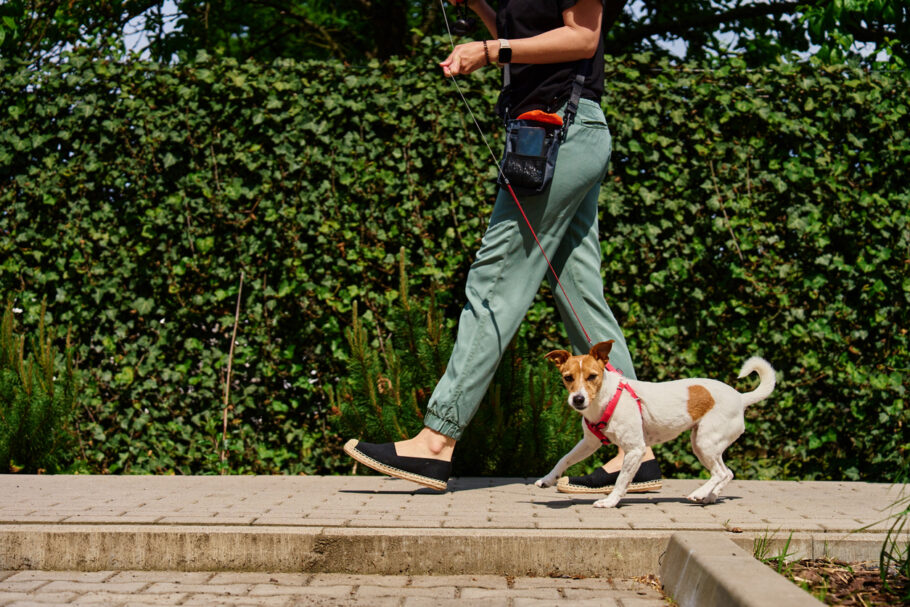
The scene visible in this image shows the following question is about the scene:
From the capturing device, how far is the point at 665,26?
456 inches

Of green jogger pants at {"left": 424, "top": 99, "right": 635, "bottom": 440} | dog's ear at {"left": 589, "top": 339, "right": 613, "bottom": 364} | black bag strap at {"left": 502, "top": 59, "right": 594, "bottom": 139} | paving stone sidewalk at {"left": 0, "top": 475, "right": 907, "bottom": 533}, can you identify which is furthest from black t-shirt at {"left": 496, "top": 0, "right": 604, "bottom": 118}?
paving stone sidewalk at {"left": 0, "top": 475, "right": 907, "bottom": 533}

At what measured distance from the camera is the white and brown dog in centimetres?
369

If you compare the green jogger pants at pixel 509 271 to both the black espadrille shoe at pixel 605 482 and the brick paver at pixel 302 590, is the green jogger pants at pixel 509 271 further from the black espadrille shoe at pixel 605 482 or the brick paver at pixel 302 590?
the brick paver at pixel 302 590

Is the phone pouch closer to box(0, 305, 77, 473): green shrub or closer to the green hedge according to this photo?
the green hedge

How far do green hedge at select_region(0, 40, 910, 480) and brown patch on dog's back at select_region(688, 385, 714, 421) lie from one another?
160 centimetres

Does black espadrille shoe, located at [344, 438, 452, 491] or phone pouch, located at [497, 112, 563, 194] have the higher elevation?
phone pouch, located at [497, 112, 563, 194]

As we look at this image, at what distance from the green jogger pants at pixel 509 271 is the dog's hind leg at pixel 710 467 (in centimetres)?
46

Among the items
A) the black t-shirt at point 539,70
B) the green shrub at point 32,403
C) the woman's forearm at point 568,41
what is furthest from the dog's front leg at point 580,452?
the green shrub at point 32,403

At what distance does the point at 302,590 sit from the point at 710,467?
5.94 feet

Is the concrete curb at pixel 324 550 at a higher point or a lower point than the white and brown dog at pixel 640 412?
lower

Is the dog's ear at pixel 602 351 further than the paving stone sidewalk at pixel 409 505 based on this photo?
Yes

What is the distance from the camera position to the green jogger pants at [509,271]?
3988mm

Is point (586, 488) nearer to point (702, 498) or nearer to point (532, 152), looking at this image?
point (702, 498)

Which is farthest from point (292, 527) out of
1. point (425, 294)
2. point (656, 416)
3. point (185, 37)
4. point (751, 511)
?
point (185, 37)
